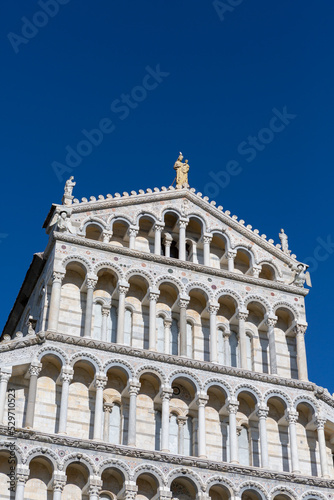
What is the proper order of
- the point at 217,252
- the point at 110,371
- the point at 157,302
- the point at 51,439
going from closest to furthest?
the point at 51,439 < the point at 110,371 < the point at 157,302 < the point at 217,252

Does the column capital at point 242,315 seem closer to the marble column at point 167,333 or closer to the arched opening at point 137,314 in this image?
the marble column at point 167,333

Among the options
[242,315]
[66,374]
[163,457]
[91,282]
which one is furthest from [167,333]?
[163,457]

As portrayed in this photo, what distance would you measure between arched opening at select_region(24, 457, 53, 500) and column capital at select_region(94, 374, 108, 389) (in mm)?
2477

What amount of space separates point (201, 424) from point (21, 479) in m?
4.97

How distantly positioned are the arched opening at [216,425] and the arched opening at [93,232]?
18.2 ft

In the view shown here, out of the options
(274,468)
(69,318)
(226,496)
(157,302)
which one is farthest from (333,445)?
(69,318)

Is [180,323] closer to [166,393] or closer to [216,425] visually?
[166,393]

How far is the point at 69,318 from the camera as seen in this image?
1073 inches

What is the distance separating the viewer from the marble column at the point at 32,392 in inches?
973

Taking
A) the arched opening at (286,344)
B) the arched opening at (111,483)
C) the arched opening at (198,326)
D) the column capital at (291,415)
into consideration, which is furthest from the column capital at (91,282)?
the column capital at (291,415)

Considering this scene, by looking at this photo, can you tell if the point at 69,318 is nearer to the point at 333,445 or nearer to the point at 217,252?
the point at 217,252

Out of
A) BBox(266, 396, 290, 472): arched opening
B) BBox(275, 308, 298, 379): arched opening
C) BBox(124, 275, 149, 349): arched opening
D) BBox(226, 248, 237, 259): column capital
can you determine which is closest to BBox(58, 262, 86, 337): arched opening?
BBox(124, 275, 149, 349): arched opening

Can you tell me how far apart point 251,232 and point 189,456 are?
8.00m

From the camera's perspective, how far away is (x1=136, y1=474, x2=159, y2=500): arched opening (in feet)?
81.9
